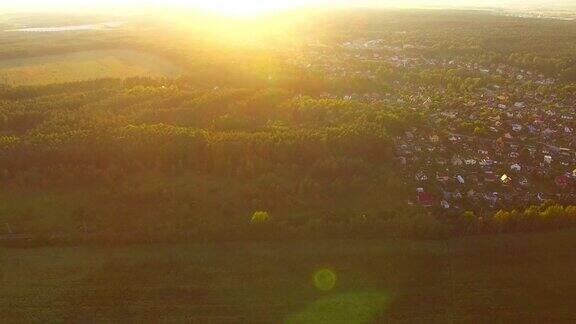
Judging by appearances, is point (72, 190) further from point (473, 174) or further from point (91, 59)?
point (91, 59)

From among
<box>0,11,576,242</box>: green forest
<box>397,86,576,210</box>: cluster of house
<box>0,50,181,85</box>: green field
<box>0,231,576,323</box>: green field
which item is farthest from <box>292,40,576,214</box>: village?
<box>0,50,181,85</box>: green field

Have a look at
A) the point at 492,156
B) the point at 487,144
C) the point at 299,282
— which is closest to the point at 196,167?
the point at 299,282

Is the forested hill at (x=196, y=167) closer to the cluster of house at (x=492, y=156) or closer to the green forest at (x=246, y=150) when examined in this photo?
the green forest at (x=246, y=150)

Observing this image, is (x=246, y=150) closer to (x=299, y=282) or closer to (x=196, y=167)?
(x=196, y=167)

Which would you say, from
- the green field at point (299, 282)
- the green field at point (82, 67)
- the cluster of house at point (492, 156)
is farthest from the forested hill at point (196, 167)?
the green field at point (82, 67)

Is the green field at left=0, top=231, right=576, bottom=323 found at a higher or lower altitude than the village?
lower

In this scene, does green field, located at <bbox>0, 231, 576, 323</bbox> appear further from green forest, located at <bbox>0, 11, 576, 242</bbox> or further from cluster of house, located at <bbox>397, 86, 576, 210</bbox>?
cluster of house, located at <bbox>397, 86, 576, 210</bbox>

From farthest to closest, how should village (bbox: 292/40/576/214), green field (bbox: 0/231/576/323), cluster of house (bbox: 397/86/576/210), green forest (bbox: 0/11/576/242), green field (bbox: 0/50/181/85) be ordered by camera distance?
green field (bbox: 0/50/181/85), village (bbox: 292/40/576/214), cluster of house (bbox: 397/86/576/210), green forest (bbox: 0/11/576/242), green field (bbox: 0/231/576/323)
